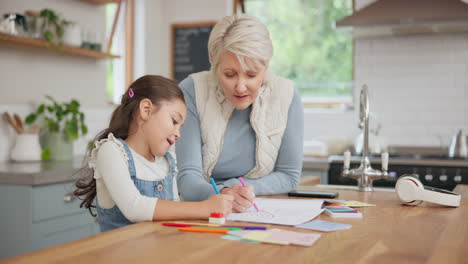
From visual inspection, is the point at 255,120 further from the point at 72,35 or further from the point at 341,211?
the point at 72,35

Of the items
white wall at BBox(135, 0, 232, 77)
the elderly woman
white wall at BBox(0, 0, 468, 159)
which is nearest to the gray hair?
the elderly woman

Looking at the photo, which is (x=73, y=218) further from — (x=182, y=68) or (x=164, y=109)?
(x=182, y=68)

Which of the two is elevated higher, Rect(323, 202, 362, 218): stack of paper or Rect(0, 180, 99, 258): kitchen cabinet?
Rect(323, 202, 362, 218): stack of paper

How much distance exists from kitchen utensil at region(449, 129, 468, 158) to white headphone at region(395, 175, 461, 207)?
2.25m

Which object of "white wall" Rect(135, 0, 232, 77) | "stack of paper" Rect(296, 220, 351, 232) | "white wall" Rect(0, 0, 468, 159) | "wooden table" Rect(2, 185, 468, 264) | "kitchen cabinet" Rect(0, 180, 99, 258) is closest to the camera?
"wooden table" Rect(2, 185, 468, 264)

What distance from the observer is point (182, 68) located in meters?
4.96

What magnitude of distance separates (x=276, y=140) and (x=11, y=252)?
150 centimetres

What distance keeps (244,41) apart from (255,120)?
1.08 ft

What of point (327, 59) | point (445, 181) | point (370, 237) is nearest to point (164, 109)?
point (370, 237)

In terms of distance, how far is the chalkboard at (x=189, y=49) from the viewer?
191 inches

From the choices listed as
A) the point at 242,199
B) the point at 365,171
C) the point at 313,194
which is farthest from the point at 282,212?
the point at 365,171

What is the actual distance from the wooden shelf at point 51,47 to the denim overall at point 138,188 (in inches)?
71.6

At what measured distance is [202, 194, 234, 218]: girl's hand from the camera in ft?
4.43

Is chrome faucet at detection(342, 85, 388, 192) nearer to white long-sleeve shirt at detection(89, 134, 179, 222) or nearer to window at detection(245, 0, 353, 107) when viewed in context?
white long-sleeve shirt at detection(89, 134, 179, 222)
